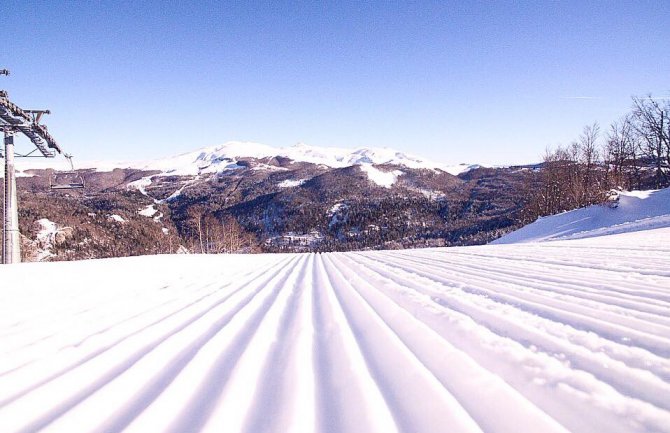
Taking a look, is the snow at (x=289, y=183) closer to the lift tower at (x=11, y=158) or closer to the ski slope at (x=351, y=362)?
the lift tower at (x=11, y=158)

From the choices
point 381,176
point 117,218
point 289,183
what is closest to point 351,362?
point 117,218

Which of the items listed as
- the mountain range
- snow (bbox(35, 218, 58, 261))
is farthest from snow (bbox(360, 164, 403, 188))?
snow (bbox(35, 218, 58, 261))

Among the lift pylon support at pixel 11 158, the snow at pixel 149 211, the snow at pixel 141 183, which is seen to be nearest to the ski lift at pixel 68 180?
the lift pylon support at pixel 11 158

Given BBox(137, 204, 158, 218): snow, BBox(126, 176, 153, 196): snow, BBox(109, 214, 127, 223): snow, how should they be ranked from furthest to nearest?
BBox(126, 176, 153, 196): snow, BBox(137, 204, 158, 218): snow, BBox(109, 214, 127, 223): snow

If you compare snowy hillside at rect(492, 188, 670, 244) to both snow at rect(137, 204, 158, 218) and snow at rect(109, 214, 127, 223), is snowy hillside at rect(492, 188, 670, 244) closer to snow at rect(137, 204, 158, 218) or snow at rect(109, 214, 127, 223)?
snow at rect(109, 214, 127, 223)

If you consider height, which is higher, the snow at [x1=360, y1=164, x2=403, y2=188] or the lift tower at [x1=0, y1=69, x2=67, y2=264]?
the snow at [x1=360, y1=164, x2=403, y2=188]

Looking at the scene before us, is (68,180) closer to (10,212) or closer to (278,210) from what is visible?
(10,212)

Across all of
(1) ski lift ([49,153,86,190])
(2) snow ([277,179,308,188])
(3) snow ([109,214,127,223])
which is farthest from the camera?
(2) snow ([277,179,308,188])
